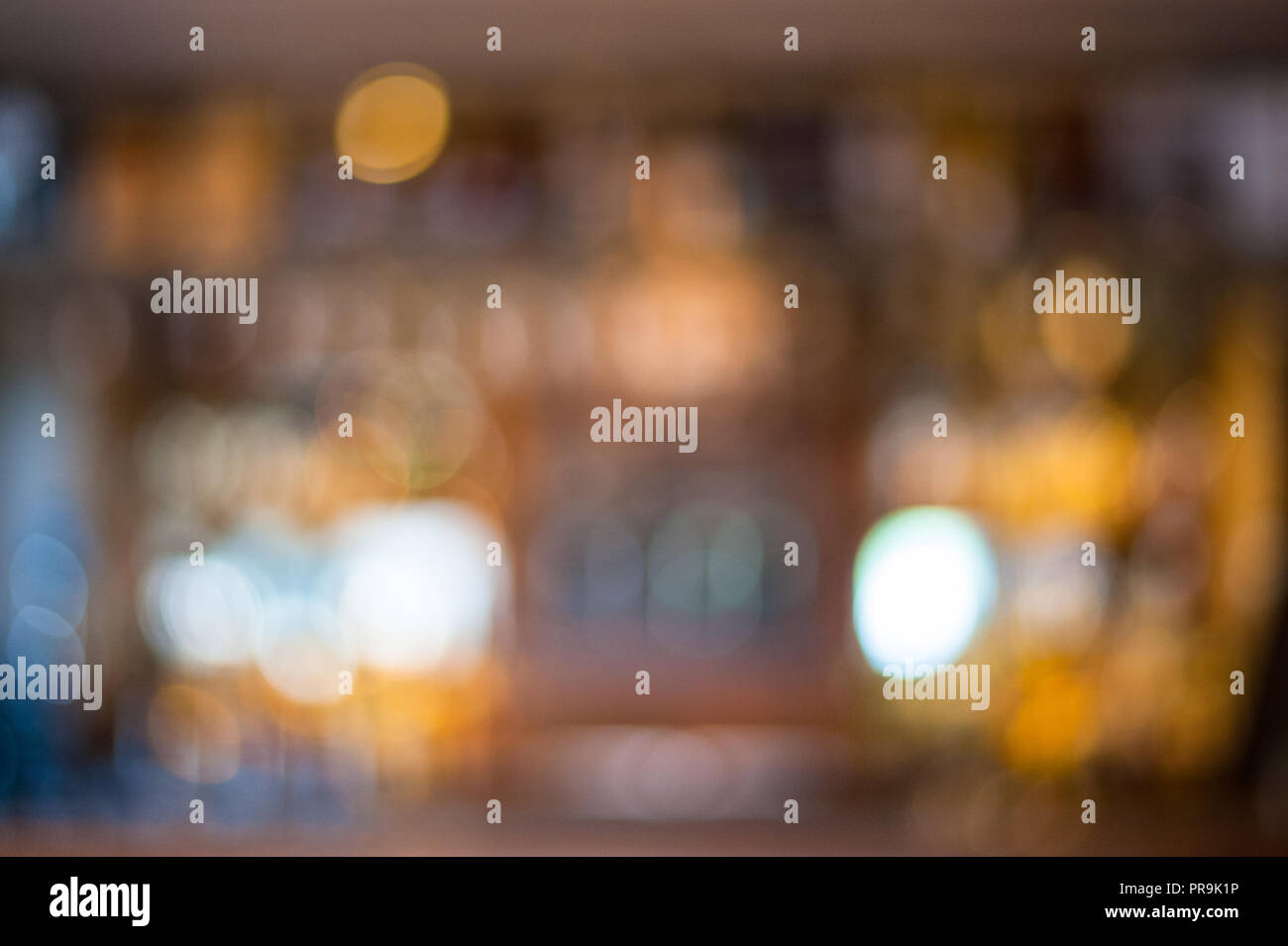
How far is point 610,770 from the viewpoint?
262 cm

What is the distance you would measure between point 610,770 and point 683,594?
665 mm

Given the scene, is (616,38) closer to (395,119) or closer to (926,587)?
(395,119)

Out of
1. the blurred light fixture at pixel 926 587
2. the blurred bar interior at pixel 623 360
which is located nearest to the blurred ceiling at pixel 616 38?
the blurred bar interior at pixel 623 360

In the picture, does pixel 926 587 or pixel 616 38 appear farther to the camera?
pixel 926 587

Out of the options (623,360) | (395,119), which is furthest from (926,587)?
(395,119)

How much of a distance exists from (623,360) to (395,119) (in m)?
0.79

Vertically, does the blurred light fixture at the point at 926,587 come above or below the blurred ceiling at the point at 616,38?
below

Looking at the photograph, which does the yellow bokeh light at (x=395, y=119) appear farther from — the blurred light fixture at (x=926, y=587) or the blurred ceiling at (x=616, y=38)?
the blurred light fixture at (x=926, y=587)

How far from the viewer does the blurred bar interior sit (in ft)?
7.19

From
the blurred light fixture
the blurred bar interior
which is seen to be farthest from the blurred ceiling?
the blurred light fixture

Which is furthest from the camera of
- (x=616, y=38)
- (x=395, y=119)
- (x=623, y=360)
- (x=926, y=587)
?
(x=623, y=360)

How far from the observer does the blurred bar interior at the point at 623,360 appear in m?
2.19

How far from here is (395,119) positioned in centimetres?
256
